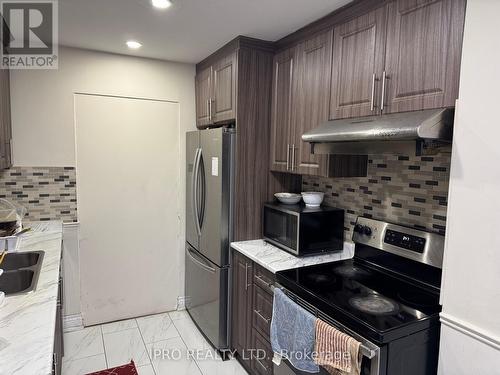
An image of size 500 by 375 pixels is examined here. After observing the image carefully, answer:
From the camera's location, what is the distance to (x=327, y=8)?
5.99 feet

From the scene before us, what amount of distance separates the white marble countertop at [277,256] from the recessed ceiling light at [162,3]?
1.54 m

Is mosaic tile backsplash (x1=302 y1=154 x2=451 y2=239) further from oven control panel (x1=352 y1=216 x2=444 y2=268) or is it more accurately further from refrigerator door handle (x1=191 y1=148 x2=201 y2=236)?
refrigerator door handle (x1=191 y1=148 x2=201 y2=236)

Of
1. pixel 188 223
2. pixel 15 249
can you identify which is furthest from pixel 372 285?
pixel 15 249

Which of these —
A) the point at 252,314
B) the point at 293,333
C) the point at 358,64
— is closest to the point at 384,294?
the point at 293,333

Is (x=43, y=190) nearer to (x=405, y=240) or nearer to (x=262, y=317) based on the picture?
(x=262, y=317)

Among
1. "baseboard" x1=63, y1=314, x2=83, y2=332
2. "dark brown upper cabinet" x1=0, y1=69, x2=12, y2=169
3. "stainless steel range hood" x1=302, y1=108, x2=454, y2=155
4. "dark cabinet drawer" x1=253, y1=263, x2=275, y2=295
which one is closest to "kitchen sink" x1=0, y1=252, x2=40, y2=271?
"dark brown upper cabinet" x1=0, y1=69, x2=12, y2=169

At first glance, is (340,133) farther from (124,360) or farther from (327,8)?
(124,360)

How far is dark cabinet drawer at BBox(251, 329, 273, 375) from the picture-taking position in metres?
2.05

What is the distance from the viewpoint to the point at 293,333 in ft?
5.33

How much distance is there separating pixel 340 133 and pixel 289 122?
0.69 meters

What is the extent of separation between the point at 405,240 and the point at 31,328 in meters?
1.77

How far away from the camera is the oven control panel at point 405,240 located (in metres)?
1.73

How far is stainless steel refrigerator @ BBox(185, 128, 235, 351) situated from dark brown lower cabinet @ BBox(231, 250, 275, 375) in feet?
0.32

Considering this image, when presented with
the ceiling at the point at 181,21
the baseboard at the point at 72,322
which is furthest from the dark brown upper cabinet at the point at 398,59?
the baseboard at the point at 72,322
